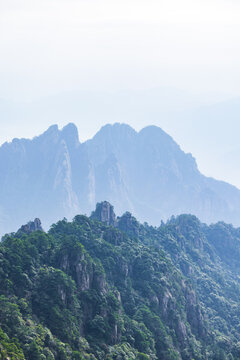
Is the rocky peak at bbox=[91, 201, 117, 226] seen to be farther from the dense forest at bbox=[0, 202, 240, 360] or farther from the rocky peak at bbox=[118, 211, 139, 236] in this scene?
the rocky peak at bbox=[118, 211, 139, 236]

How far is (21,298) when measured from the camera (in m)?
70.9

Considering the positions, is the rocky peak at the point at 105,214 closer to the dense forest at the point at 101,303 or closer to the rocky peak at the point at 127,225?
the dense forest at the point at 101,303

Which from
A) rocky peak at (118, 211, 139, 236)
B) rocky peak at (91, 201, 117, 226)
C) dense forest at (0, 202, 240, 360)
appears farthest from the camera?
rocky peak at (118, 211, 139, 236)

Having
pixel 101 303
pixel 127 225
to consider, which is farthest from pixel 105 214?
pixel 101 303

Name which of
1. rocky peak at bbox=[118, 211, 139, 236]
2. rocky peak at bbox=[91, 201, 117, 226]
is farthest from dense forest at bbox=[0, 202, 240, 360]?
rocky peak at bbox=[118, 211, 139, 236]

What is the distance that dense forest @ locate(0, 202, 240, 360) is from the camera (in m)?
67.7

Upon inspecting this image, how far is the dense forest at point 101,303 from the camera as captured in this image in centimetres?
6769

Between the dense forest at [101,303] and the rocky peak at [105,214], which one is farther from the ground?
the rocky peak at [105,214]

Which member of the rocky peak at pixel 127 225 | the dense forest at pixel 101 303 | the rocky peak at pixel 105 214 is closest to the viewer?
the dense forest at pixel 101 303

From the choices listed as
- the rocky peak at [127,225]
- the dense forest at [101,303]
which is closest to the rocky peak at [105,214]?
the dense forest at [101,303]

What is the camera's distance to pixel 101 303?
80250 mm

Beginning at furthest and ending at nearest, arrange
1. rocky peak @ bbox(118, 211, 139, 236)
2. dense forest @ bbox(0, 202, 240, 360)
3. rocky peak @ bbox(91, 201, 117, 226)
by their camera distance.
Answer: rocky peak @ bbox(118, 211, 139, 236)
rocky peak @ bbox(91, 201, 117, 226)
dense forest @ bbox(0, 202, 240, 360)

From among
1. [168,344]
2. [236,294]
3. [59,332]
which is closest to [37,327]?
[59,332]

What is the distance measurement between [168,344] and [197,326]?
19829mm
